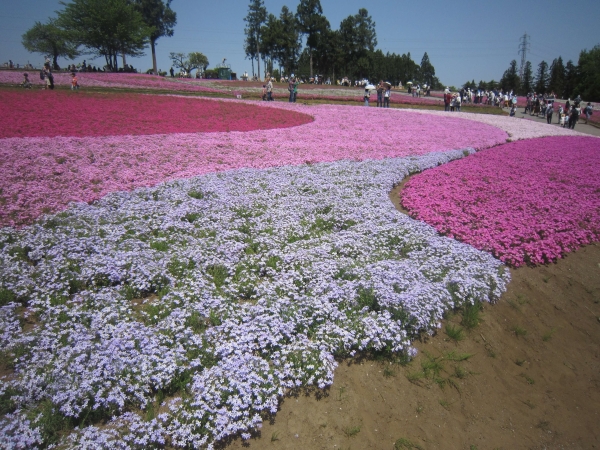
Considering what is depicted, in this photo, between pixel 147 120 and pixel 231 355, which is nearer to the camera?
pixel 231 355

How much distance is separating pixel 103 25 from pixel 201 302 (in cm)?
6636

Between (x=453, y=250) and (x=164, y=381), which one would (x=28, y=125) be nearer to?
(x=164, y=381)

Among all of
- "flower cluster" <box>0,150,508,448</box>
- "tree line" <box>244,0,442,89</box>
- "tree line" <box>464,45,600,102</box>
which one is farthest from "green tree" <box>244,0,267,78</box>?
"flower cluster" <box>0,150,508,448</box>

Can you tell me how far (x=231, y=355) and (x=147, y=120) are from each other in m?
14.4

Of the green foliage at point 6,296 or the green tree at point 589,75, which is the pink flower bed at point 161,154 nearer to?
the green foliage at point 6,296

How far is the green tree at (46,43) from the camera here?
67.6 meters

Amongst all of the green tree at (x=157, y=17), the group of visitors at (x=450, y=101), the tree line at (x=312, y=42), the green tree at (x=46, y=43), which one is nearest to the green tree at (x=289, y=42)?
the tree line at (x=312, y=42)

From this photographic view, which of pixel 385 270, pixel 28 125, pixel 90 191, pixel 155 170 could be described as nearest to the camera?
pixel 385 270

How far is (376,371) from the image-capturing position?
4.34m

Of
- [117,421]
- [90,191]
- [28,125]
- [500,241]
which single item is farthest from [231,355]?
[28,125]

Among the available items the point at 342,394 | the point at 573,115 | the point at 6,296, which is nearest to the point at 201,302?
the point at 342,394

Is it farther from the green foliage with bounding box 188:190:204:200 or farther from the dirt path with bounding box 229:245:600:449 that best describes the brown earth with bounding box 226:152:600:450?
the green foliage with bounding box 188:190:204:200

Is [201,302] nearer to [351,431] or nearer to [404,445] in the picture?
[351,431]

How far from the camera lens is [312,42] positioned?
7756 cm
